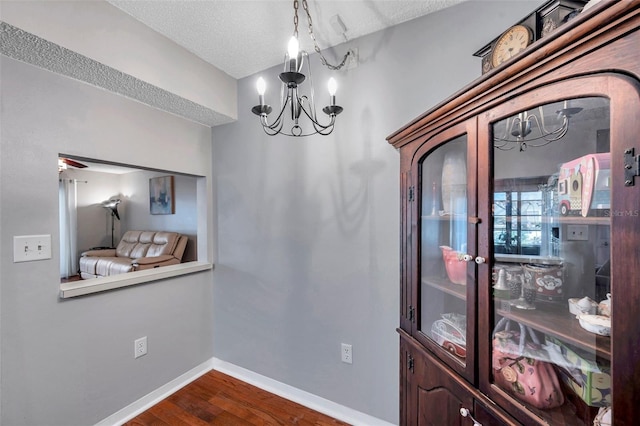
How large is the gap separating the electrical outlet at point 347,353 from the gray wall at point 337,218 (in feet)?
0.12

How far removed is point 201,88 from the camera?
1.97m

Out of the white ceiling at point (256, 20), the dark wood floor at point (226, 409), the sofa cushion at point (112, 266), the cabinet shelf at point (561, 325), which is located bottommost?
the dark wood floor at point (226, 409)

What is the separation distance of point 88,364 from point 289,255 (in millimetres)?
1381

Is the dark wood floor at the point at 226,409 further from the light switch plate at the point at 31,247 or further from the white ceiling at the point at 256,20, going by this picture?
the white ceiling at the point at 256,20

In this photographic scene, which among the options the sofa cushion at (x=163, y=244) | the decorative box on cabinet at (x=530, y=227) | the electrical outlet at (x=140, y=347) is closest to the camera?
the decorative box on cabinet at (x=530, y=227)

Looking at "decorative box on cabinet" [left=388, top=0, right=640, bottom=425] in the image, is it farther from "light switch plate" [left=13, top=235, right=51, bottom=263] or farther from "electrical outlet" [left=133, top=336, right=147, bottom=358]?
"light switch plate" [left=13, top=235, right=51, bottom=263]

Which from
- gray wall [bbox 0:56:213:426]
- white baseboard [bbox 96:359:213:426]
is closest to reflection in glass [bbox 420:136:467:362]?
gray wall [bbox 0:56:213:426]

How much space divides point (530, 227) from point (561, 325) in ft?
0.95

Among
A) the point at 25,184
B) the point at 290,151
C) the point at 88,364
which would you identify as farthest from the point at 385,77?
the point at 88,364

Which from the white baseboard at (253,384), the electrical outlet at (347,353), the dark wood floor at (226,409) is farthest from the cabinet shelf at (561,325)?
the dark wood floor at (226,409)

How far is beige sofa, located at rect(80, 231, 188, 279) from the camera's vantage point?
342 cm

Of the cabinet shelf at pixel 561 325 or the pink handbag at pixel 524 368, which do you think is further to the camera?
the pink handbag at pixel 524 368

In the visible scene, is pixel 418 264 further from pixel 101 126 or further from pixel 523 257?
pixel 101 126

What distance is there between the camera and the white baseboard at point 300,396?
1.74 metres
